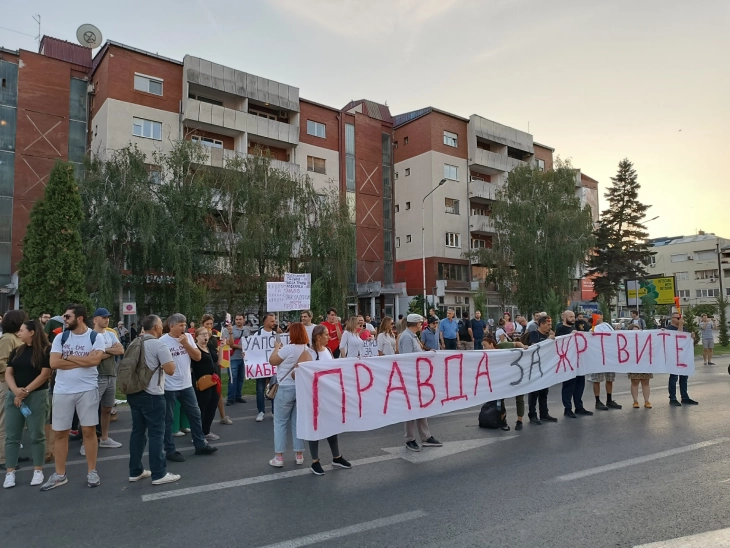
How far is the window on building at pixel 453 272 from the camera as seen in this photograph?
45750 millimetres

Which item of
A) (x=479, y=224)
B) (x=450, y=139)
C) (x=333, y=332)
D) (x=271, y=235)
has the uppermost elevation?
(x=450, y=139)

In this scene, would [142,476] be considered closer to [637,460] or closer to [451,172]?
[637,460]

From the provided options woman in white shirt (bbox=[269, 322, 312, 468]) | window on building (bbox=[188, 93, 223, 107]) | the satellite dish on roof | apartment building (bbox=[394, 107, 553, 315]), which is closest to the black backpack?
woman in white shirt (bbox=[269, 322, 312, 468])

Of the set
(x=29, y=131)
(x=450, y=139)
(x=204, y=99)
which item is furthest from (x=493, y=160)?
(x=29, y=131)

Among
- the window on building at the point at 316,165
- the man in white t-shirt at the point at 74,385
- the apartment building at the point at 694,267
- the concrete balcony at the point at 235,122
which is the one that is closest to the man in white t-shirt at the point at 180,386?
the man in white t-shirt at the point at 74,385

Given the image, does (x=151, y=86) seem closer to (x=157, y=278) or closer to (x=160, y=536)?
(x=157, y=278)

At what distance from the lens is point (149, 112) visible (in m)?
32.9

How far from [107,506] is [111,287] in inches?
777

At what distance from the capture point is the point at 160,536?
14.5 feet

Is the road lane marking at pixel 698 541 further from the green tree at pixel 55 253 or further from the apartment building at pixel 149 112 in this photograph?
the apartment building at pixel 149 112

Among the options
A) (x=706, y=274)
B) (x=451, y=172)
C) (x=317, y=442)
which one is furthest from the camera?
(x=706, y=274)

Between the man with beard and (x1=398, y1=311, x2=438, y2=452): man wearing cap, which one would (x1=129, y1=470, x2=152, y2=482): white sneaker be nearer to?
(x1=398, y1=311, x2=438, y2=452): man wearing cap

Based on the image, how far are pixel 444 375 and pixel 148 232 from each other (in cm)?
1911

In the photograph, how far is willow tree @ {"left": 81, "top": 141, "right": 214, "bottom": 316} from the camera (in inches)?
904
